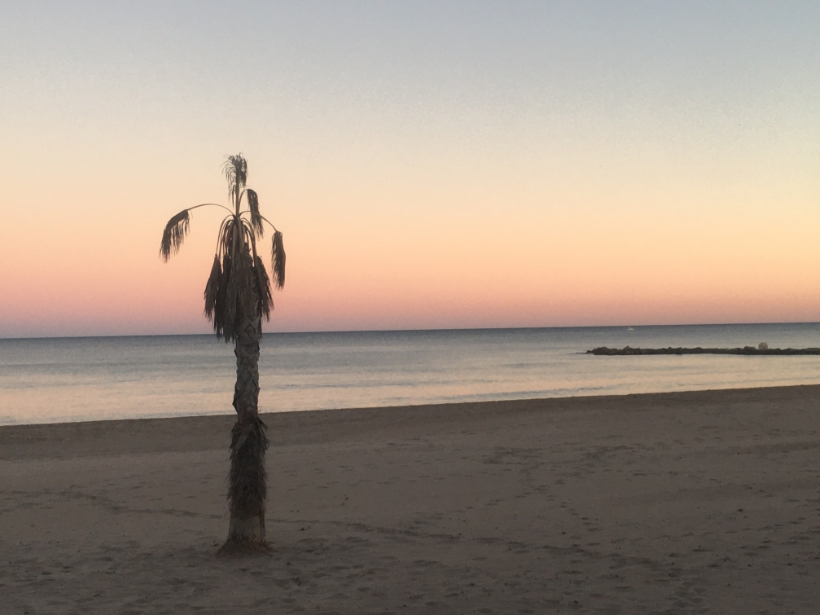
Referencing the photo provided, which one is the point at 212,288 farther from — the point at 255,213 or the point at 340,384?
the point at 340,384

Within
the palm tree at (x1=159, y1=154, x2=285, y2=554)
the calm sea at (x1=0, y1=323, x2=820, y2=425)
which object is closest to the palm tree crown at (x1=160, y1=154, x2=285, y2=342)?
the palm tree at (x1=159, y1=154, x2=285, y2=554)

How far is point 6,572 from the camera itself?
33.4 feet

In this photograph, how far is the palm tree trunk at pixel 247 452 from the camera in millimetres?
10125

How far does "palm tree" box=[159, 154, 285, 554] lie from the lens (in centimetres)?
990

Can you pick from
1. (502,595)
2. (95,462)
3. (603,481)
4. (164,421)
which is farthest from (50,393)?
(502,595)

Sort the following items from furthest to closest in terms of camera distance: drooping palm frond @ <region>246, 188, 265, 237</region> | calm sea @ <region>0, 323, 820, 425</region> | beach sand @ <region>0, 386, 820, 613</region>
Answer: calm sea @ <region>0, 323, 820, 425</region> < drooping palm frond @ <region>246, 188, 265, 237</region> < beach sand @ <region>0, 386, 820, 613</region>

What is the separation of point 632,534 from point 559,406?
1946 cm

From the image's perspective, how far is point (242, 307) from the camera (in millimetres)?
10016

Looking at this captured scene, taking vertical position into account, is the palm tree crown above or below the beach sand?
above

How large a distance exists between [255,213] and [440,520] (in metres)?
5.78

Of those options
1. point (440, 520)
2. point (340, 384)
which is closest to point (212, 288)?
point (440, 520)

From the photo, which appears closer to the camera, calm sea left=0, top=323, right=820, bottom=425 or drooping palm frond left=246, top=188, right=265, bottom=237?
drooping palm frond left=246, top=188, right=265, bottom=237

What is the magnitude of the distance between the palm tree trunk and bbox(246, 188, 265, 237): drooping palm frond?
3.60 feet

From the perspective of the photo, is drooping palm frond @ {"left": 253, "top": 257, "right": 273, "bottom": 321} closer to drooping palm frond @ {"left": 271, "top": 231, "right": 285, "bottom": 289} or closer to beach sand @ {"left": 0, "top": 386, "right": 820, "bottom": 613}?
drooping palm frond @ {"left": 271, "top": 231, "right": 285, "bottom": 289}
